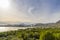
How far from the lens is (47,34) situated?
1443 cm

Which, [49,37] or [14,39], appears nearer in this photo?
[49,37]

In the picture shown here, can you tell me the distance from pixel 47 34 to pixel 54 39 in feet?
2.96

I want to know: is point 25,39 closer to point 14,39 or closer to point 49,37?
point 14,39

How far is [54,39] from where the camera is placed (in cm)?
1438

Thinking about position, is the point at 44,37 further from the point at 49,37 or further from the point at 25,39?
the point at 25,39

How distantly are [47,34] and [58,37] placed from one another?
5.07 feet

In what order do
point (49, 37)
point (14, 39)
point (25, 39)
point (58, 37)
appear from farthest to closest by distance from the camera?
point (25, 39), point (14, 39), point (58, 37), point (49, 37)

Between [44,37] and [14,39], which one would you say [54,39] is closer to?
[44,37]

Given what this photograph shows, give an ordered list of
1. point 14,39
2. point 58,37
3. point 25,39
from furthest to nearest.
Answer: point 25,39 < point 14,39 < point 58,37

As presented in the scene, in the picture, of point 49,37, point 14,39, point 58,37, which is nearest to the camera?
point 49,37

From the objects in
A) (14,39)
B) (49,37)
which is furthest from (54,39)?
(14,39)

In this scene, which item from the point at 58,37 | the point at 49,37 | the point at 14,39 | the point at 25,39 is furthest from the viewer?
the point at 25,39

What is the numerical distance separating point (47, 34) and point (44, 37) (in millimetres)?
451

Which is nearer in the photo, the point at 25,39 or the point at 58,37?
the point at 58,37
